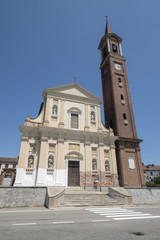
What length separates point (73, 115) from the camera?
66.1ft

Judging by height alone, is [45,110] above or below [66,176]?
above

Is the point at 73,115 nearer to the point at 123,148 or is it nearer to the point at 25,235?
the point at 123,148

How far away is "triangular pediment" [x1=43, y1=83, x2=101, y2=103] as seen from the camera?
65.9 feet

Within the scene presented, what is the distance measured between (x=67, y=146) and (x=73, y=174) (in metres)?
3.19

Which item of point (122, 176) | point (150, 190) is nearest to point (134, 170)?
point (122, 176)

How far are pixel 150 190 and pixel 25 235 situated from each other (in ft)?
46.8

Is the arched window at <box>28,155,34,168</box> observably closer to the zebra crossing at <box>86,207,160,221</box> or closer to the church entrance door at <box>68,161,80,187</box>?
the church entrance door at <box>68,161,80,187</box>

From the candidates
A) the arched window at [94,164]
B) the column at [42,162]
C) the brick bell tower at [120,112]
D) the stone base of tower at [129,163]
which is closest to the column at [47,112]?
the column at [42,162]

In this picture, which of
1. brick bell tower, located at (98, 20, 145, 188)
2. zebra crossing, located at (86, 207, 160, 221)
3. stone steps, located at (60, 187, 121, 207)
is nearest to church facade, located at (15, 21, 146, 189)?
brick bell tower, located at (98, 20, 145, 188)

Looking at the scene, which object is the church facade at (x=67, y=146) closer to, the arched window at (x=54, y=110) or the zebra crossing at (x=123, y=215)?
the arched window at (x=54, y=110)

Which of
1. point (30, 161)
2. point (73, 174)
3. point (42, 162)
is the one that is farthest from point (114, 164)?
point (30, 161)

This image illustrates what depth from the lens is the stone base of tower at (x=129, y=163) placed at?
60.7 ft

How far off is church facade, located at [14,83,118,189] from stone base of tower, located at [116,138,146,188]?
1.05 metres

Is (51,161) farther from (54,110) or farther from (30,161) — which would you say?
(54,110)
